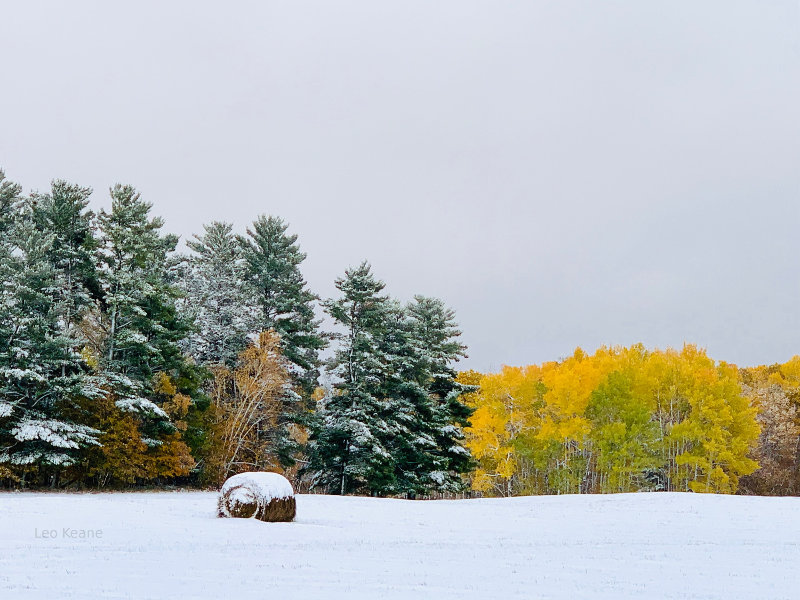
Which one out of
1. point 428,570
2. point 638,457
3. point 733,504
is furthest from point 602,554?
point 638,457

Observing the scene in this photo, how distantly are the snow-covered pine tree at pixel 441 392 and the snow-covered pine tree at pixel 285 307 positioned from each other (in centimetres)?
627

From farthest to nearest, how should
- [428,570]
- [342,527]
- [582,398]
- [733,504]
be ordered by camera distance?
1. [582,398]
2. [733,504]
3. [342,527]
4. [428,570]

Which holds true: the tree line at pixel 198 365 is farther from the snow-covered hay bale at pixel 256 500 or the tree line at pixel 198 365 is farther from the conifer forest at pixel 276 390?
the snow-covered hay bale at pixel 256 500

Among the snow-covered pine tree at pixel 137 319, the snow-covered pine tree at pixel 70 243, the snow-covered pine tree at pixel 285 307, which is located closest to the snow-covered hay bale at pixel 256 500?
the snow-covered pine tree at pixel 137 319

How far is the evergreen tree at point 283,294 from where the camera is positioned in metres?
38.4

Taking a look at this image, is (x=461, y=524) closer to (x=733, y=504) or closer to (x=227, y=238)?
(x=733, y=504)

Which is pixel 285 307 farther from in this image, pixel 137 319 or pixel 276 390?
pixel 137 319

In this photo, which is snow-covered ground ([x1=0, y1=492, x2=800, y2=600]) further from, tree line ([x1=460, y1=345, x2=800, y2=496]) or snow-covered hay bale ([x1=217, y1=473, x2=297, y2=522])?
tree line ([x1=460, y1=345, x2=800, y2=496])

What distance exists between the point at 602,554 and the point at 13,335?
23.1 m

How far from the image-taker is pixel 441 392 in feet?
140

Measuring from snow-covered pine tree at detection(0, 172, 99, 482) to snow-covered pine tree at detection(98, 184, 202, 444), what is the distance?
6.23 ft

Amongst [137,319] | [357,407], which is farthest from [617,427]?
[137,319]

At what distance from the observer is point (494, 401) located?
157 feet

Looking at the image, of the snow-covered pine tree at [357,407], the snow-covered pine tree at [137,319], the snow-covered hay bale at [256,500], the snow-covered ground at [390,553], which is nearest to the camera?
the snow-covered ground at [390,553]
